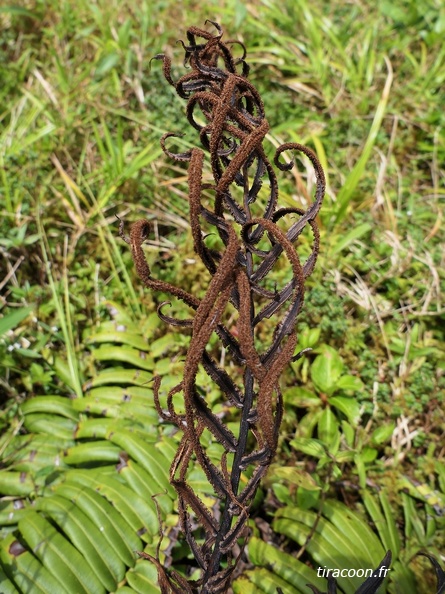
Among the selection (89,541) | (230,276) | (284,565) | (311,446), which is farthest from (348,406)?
(230,276)

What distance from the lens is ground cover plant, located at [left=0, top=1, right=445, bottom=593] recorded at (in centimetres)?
189

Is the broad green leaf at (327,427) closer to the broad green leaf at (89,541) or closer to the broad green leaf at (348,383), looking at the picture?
the broad green leaf at (348,383)

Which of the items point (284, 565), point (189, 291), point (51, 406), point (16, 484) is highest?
point (189, 291)

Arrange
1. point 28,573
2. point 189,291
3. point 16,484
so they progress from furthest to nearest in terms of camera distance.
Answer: point 189,291
point 16,484
point 28,573

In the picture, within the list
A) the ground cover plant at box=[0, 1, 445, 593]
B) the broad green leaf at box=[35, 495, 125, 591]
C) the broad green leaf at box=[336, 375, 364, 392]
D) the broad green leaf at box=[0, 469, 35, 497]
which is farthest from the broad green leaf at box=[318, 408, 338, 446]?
the broad green leaf at box=[0, 469, 35, 497]

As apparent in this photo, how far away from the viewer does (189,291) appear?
2861 mm

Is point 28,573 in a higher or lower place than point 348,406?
higher

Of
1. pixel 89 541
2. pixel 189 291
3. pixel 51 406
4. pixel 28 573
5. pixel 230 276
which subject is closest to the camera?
pixel 230 276

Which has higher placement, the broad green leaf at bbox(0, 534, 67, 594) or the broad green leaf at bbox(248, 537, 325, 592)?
the broad green leaf at bbox(0, 534, 67, 594)

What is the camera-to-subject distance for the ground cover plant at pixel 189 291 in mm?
1895

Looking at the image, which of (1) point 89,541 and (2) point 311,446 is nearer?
(1) point 89,541

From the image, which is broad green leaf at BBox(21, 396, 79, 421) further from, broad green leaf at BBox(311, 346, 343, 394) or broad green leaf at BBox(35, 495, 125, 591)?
broad green leaf at BBox(311, 346, 343, 394)

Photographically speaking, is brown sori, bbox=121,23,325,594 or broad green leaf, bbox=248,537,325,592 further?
broad green leaf, bbox=248,537,325,592

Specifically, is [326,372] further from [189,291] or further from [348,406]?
[189,291]
